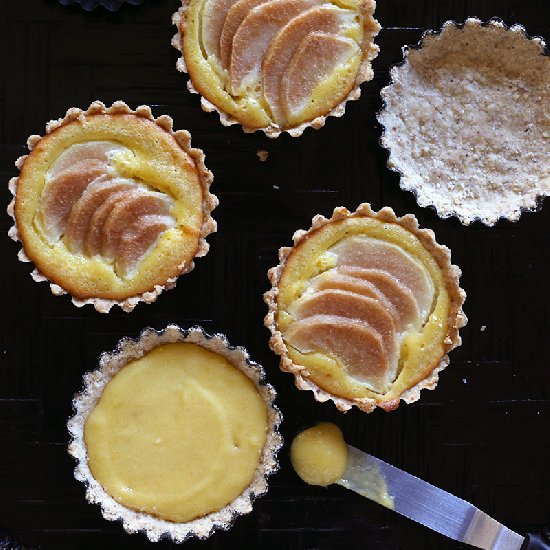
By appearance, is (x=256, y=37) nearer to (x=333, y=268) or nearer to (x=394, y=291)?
(x=333, y=268)

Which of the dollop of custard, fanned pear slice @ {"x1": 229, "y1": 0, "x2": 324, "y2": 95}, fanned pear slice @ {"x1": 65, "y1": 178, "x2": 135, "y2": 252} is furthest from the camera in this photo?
the dollop of custard

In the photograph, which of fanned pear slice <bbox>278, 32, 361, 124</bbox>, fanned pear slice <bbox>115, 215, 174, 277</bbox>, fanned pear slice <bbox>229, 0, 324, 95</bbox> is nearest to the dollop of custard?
fanned pear slice <bbox>115, 215, 174, 277</bbox>

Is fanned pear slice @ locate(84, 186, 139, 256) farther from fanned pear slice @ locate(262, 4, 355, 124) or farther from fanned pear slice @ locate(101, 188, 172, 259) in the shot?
fanned pear slice @ locate(262, 4, 355, 124)

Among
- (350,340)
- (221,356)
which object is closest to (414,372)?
(350,340)

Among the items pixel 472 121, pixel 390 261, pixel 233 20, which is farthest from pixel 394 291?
pixel 233 20

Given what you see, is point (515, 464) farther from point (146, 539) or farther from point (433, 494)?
point (146, 539)

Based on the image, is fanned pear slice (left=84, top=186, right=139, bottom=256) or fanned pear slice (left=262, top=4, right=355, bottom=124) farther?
fanned pear slice (left=262, top=4, right=355, bottom=124)

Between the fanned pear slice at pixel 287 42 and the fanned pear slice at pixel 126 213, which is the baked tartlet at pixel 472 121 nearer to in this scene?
the fanned pear slice at pixel 287 42
